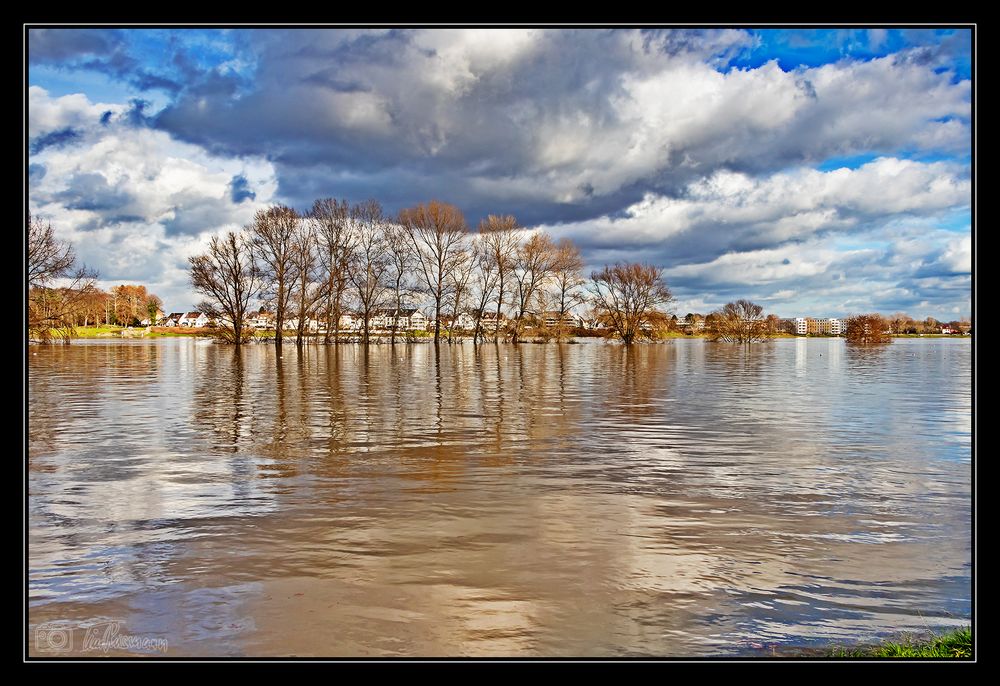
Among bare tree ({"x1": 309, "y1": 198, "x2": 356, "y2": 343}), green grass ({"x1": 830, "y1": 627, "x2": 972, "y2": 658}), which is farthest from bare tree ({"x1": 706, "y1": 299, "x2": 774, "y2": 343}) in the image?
green grass ({"x1": 830, "y1": 627, "x2": 972, "y2": 658})

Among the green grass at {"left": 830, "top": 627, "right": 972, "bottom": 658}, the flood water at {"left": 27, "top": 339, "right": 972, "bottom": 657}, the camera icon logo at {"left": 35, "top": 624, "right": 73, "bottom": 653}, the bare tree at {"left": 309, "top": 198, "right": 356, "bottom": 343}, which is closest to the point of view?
the green grass at {"left": 830, "top": 627, "right": 972, "bottom": 658}

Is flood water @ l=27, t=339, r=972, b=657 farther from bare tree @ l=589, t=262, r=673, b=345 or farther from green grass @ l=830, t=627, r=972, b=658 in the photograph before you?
bare tree @ l=589, t=262, r=673, b=345

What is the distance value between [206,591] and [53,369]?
32143 millimetres

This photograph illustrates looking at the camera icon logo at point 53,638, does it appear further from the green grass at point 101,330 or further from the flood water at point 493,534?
the green grass at point 101,330

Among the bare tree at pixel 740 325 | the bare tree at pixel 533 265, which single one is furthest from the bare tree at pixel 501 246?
the bare tree at pixel 740 325

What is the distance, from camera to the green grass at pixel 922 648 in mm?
3744

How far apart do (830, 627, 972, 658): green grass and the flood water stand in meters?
0.19

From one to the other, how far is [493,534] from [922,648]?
11.0ft

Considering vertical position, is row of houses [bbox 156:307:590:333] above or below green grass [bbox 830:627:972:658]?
above

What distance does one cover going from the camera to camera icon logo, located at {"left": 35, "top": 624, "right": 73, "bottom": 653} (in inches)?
155

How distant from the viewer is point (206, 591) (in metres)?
4.62

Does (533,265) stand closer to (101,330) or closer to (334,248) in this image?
(334,248)

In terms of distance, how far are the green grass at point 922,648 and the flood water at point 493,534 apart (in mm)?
187
